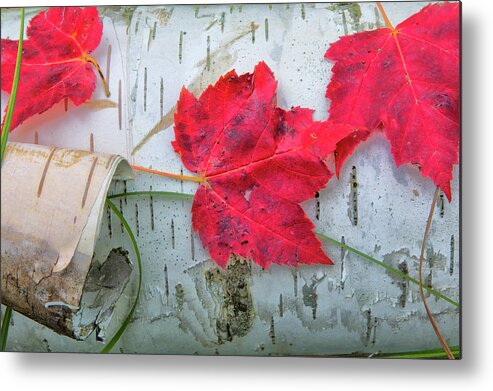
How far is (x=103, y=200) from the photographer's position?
2.13 ft

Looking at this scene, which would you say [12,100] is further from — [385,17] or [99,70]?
[385,17]

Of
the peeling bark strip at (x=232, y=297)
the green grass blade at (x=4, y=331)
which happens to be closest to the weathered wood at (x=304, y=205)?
the peeling bark strip at (x=232, y=297)

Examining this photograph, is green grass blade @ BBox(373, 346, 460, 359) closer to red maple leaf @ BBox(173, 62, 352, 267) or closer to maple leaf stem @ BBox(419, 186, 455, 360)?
maple leaf stem @ BBox(419, 186, 455, 360)

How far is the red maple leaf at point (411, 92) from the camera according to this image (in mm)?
664

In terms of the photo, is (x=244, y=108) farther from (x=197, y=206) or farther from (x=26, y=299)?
(x=26, y=299)

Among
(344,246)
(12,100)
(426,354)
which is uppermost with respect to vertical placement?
(12,100)

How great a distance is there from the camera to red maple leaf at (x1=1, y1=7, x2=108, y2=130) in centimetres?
69

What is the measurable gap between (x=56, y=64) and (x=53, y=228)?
0.16 meters

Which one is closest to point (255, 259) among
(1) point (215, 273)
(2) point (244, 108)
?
(1) point (215, 273)

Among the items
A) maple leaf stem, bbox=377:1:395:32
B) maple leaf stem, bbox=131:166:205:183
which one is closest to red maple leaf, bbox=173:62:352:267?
maple leaf stem, bbox=131:166:205:183

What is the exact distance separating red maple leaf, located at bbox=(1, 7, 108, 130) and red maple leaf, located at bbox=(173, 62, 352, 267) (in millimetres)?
106

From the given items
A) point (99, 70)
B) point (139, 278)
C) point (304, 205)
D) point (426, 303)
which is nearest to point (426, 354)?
point (426, 303)

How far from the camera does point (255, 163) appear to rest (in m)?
0.67

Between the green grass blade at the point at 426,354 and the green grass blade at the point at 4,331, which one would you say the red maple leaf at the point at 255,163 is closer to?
the green grass blade at the point at 426,354
